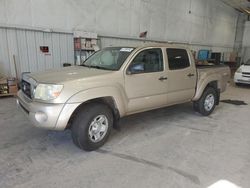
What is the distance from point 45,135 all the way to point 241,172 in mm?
3037

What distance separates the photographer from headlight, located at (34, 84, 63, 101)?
8.98 ft

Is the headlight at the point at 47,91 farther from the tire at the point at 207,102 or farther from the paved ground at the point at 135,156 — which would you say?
the tire at the point at 207,102

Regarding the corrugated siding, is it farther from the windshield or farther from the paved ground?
the windshield

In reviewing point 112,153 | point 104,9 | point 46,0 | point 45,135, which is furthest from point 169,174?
point 104,9

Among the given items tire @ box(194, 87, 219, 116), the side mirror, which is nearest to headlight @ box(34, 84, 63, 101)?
the side mirror

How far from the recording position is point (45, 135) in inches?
143

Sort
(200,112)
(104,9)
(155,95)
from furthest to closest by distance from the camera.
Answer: (104,9) < (200,112) < (155,95)

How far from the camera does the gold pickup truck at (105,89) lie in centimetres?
276

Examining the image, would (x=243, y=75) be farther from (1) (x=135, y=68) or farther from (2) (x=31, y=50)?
(2) (x=31, y=50)

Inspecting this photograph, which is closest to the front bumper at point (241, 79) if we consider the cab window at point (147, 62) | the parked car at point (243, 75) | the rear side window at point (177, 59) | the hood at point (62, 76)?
the parked car at point (243, 75)

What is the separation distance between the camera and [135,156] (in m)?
3.00

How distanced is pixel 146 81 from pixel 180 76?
97 cm

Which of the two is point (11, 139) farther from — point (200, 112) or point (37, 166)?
point (200, 112)

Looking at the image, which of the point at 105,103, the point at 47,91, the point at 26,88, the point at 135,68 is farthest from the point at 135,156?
the point at 26,88
